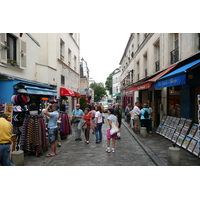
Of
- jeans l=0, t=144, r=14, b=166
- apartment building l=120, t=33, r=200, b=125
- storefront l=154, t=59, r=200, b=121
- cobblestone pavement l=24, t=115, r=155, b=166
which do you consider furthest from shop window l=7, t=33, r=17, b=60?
storefront l=154, t=59, r=200, b=121

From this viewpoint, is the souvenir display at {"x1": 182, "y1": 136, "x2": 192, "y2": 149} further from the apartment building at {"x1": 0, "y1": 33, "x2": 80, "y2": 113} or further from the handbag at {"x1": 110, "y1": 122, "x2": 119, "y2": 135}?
the apartment building at {"x1": 0, "y1": 33, "x2": 80, "y2": 113}

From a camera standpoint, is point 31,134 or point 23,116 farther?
point 23,116

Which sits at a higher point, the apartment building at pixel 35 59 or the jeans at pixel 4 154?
the apartment building at pixel 35 59

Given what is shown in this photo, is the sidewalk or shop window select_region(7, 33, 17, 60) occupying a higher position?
shop window select_region(7, 33, 17, 60)

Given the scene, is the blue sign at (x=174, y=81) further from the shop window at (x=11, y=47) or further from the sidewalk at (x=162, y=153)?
the shop window at (x=11, y=47)

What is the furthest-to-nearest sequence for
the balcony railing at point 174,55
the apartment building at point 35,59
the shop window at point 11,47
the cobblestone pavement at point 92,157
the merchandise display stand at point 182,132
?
the balcony railing at point 174,55
the shop window at point 11,47
the apartment building at point 35,59
the merchandise display stand at point 182,132
the cobblestone pavement at point 92,157

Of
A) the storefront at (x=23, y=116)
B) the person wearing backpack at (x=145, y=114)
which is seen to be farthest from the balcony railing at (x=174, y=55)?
the storefront at (x=23, y=116)

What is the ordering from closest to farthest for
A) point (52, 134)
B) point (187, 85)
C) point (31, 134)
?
1. point (31, 134)
2. point (52, 134)
3. point (187, 85)

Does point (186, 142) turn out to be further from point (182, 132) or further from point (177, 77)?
point (177, 77)

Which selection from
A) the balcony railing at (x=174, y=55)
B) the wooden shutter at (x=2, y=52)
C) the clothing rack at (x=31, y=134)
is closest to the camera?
the clothing rack at (x=31, y=134)

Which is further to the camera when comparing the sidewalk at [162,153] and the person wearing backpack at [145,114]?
the person wearing backpack at [145,114]

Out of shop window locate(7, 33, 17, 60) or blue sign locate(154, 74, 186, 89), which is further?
shop window locate(7, 33, 17, 60)

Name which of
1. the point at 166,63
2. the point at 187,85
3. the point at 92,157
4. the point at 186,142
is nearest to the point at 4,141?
the point at 92,157

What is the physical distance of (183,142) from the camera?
6457mm
